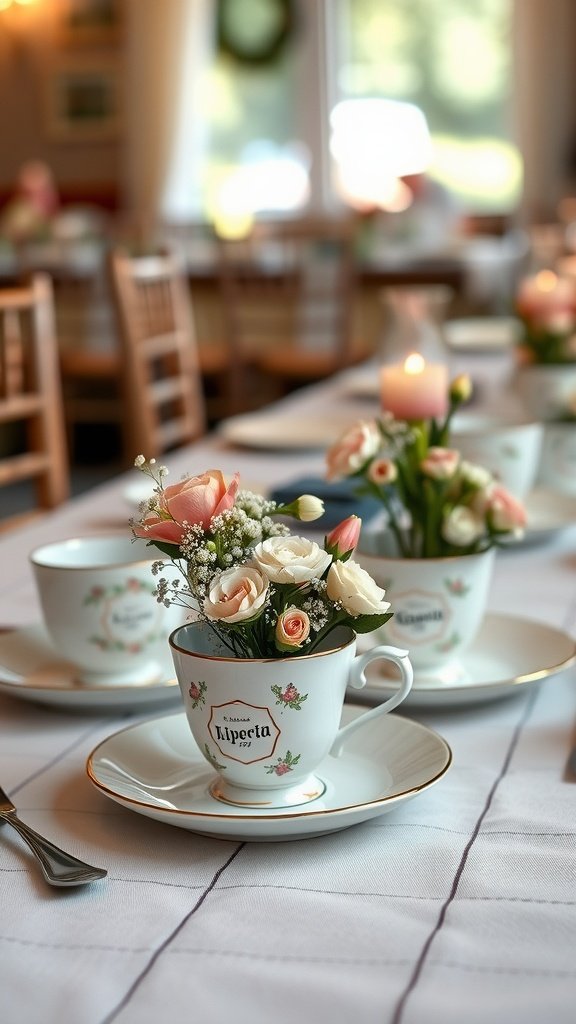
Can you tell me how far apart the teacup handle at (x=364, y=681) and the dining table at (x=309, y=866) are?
0.07ft

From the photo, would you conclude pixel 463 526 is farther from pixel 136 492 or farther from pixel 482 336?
pixel 482 336

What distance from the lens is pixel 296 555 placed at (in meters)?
0.65

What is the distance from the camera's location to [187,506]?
65cm

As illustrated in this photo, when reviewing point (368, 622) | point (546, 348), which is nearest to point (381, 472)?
point (368, 622)

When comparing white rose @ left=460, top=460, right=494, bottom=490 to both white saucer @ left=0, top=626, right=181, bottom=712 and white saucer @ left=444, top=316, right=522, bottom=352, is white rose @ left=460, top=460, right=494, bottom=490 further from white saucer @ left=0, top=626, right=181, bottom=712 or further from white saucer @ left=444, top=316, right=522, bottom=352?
white saucer @ left=444, top=316, right=522, bottom=352

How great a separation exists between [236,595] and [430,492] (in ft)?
1.03

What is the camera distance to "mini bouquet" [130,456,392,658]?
0.64m

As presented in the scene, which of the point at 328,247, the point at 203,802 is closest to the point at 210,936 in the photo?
the point at 203,802

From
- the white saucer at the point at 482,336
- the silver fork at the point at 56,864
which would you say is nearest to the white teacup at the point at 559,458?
the silver fork at the point at 56,864

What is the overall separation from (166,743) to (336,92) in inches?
280

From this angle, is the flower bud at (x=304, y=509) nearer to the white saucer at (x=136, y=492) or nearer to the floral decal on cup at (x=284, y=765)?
the floral decal on cup at (x=284, y=765)

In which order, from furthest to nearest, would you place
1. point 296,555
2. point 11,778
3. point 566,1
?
point 566,1 < point 11,778 < point 296,555

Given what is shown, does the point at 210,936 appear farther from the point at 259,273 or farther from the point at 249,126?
the point at 249,126

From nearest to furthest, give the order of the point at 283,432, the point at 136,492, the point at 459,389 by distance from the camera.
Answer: the point at 459,389, the point at 136,492, the point at 283,432
